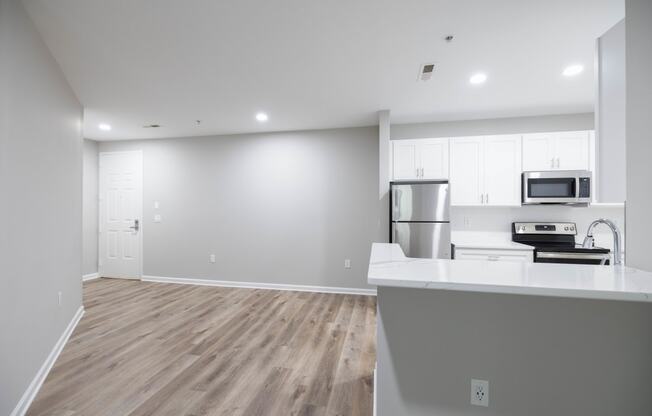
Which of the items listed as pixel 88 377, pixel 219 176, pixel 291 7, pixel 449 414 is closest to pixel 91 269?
pixel 219 176

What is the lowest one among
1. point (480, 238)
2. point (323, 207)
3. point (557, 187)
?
point (480, 238)

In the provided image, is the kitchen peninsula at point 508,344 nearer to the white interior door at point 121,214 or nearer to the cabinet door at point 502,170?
the cabinet door at point 502,170

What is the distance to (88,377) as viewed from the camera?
86.5 inches

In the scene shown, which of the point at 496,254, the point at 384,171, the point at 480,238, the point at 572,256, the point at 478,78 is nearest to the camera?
the point at 478,78

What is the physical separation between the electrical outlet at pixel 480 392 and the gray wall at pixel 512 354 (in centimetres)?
2

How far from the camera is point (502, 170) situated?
144 inches

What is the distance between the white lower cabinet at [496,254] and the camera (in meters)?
3.31

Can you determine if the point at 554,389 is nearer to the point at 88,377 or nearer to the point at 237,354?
the point at 237,354

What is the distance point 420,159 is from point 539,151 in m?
1.38

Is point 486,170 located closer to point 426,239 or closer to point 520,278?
point 426,239

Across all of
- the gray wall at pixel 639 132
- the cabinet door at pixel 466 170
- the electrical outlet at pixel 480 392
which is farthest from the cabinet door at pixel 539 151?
the electrical outlet at pixel 480 392

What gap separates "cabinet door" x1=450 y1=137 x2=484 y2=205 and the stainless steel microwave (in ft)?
1.65

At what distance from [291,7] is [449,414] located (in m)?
2.41

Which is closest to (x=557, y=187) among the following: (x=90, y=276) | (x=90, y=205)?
(x=90, y=205)
